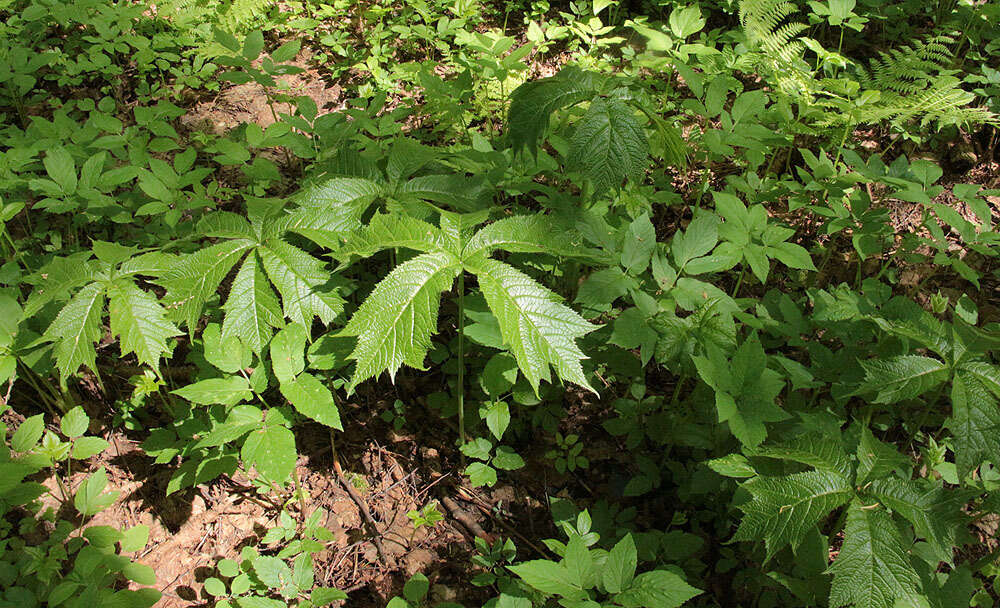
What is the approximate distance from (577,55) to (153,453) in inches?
153

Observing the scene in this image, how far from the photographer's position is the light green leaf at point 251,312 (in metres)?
1.67

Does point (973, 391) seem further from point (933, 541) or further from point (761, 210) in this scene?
point (761, 210)

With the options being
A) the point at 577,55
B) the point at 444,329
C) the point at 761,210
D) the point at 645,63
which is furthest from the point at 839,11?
the point at 444,329

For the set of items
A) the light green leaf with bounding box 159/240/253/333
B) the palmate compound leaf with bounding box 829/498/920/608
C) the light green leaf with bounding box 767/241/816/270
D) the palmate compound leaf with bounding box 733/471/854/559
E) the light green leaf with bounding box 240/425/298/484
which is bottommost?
the light green leaf with bounding box 240/425/298/484

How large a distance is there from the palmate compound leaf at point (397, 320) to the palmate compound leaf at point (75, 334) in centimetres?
88

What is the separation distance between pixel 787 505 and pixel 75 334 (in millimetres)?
2128

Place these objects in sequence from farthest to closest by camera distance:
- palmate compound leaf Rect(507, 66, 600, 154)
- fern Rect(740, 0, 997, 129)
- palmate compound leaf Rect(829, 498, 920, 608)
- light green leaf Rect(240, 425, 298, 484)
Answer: fern Rect(740, 0, 997, 129) → palmate compound leaf Rect(507, 66, 600, 154) → light green leaf Rect(240, 425, 298, 484) → palmate compound leaf Rect(829, 498, 920, 608)

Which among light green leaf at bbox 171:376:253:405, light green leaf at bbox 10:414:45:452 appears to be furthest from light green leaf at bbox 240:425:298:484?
light green leaf at bbox 10:414:45:452

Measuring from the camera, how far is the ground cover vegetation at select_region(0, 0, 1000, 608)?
5.37ft

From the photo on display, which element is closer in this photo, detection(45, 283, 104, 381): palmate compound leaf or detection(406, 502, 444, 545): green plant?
detection(45, 283, 104, 381): palmate compound leaf

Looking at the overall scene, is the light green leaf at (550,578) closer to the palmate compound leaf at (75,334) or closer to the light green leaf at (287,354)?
the light green leaf at (287,354)

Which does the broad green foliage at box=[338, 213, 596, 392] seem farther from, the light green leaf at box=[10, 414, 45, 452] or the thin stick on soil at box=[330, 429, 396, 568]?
the light green leaf at box=[10, 414, 45, 452]

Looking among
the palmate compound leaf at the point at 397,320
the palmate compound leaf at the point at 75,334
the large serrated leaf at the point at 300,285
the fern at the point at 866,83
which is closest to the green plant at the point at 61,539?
the palmate compound leaf at the point at 75,334

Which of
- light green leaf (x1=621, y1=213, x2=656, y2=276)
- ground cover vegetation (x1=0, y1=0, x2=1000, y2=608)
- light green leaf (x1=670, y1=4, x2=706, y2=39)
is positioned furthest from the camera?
light green leaf (x1=670, y1=4, x2=706, y2=39)
